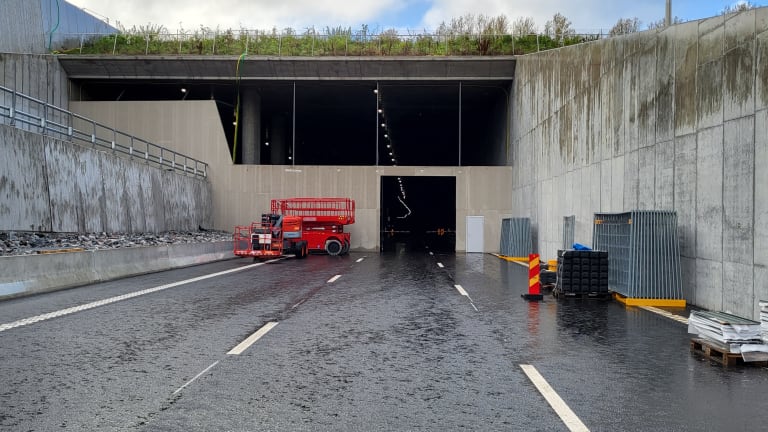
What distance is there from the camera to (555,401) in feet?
19.0

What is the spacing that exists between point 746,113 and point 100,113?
38477 millimetres

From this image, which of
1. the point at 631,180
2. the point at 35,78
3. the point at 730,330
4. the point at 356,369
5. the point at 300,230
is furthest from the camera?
the point at 35,78

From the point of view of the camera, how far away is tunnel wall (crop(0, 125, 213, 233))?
19172 mm

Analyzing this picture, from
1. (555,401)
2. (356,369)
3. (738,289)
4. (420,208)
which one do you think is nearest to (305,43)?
(738,289)

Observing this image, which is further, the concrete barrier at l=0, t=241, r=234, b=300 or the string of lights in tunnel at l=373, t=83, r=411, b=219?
the string of lights in tunnel at l=373, t=83, r=411, b=219

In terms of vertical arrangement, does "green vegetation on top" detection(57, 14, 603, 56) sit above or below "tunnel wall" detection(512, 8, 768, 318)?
above

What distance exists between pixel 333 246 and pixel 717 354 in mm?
26743

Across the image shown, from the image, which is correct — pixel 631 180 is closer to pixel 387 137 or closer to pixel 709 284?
pixel 709 284

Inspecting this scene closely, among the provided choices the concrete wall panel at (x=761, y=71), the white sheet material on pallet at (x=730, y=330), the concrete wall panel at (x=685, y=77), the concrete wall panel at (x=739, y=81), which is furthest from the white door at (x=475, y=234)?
the white sheet material on pallet at (x=730, y=330)

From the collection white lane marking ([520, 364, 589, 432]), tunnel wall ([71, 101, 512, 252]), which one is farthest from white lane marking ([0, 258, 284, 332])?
tunnel wall ([71, 101, 512, 252])

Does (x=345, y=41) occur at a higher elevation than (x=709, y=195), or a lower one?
higher

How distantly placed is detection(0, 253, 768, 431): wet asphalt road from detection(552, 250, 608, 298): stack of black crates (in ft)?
5.20

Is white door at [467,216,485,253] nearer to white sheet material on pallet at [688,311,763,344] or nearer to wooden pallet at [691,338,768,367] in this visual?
wooden pallet at [691,338,768,367]

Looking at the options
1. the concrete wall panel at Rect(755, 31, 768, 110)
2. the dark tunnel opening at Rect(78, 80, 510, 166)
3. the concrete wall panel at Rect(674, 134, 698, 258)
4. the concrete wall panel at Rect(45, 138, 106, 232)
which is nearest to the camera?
the concrete wall panel at Rect(755, 31, 768, 110)
